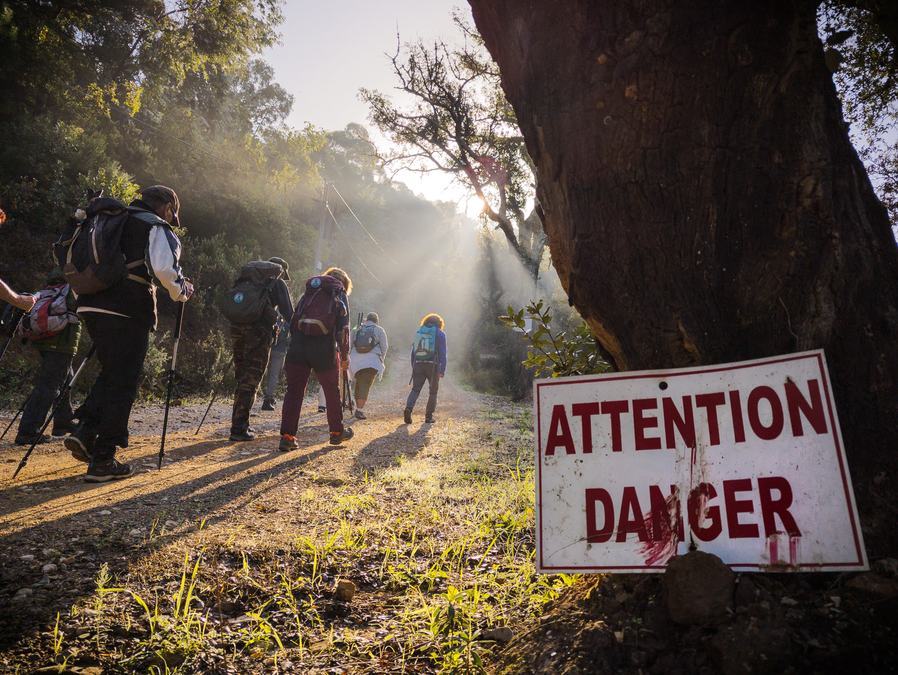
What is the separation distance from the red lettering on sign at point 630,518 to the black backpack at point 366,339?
7527 millimetres

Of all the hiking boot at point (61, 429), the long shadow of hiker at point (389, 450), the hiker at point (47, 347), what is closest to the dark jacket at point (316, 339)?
the long shadow of hiker at point (389, 450)

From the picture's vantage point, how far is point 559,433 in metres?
2.00

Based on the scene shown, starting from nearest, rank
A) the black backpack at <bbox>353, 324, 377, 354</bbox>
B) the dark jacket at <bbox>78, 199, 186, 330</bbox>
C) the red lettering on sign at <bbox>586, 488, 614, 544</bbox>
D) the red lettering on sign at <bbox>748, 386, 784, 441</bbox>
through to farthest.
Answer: the red lettering on sign at <bbox>748, 386, 784, 441</bbox> → the red lettering on sign at <bbox>586, 488, 614, 544</bbox> → the dark jacket at <bbox>78, 199, 186, 330</bbox> → the black backpack at <bbox>353, 324, 377, 354</bbox>

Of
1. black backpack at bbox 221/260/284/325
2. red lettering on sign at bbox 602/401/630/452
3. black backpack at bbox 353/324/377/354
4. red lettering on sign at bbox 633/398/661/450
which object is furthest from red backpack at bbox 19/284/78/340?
red lettering on sign at bbox 633/398/661/450

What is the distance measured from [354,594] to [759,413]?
73.0 inches

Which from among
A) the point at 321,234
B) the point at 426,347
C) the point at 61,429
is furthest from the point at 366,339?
the point at 321,234

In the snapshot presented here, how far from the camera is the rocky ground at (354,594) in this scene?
1438 mm

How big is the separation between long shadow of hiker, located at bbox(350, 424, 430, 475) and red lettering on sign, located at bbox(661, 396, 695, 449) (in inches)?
132

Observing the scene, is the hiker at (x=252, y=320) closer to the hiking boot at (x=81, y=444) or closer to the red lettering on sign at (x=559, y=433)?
the hiking boot at (x=81, y=444)

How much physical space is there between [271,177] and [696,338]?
2014 cm

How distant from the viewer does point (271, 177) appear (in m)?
19.4

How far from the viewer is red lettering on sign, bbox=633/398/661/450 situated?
6.05 feet

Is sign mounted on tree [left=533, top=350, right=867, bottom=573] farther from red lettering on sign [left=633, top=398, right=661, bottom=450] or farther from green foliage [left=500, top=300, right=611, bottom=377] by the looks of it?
green foliage [left=500, top=300, right=611, bottom=377]

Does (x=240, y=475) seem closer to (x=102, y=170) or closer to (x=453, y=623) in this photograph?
(x=453, y=623)
